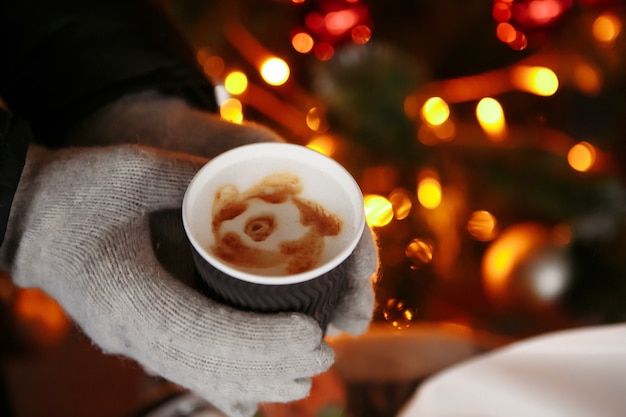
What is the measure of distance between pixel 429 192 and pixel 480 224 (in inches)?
5.6

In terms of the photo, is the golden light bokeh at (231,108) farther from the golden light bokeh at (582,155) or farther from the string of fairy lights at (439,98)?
the golden light bokeh at (582,155)

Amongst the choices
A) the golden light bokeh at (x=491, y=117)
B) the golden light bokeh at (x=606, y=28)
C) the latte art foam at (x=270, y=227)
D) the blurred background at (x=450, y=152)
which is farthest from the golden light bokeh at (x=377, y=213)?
the golden light bokeh at (x=606, y=28)

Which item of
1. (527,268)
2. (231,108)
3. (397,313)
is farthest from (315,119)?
(397,313)

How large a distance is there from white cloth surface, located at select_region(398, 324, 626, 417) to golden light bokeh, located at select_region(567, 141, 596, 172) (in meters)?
0.45

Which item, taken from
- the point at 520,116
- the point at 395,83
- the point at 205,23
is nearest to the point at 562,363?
the point at 395,83

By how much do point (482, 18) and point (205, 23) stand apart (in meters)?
0.51

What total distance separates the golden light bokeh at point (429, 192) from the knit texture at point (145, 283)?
42 cm

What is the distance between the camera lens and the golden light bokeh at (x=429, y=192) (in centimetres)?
102

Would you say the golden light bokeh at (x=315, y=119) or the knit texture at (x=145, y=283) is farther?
the golden light bokeh at (x=315, y=119)

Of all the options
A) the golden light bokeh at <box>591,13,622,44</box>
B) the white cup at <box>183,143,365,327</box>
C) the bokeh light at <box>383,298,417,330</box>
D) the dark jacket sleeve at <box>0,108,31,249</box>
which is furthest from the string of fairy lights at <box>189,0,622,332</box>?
the dark jacket sleeve at <box>0,108,31,249</box>

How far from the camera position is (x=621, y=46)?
0.95m

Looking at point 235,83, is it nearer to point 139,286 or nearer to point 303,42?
point 303,42

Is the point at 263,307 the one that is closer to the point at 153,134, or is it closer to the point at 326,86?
the point at 153,134

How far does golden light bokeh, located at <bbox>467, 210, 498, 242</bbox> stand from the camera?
1.10 meters
